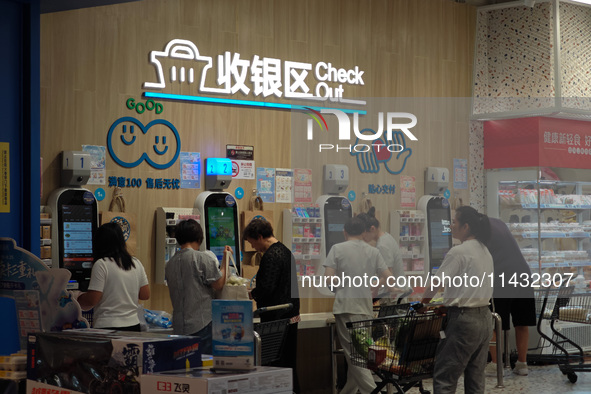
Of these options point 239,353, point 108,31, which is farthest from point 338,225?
point 239,353

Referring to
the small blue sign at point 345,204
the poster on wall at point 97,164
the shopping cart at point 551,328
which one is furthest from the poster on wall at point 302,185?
the shopping cart at point 551,328

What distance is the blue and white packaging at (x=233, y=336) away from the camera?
2.63 metres

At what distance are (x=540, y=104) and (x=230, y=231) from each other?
14.2 feet

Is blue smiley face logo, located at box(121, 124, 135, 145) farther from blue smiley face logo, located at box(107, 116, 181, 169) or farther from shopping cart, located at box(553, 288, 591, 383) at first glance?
shopping cart, located at box(553, 288, 591, 383)

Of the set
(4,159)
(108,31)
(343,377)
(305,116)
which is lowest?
(343,377)

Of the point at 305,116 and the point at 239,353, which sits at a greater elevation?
the point at 305,116

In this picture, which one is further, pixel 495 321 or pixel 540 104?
pixel 540 104

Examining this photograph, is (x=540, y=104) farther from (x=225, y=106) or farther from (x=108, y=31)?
(x=108, y=31)

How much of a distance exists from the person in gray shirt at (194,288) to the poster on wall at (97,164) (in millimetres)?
1645

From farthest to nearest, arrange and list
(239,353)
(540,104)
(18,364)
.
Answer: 1. (540,104)
2. (18,364)
3. (239,353)

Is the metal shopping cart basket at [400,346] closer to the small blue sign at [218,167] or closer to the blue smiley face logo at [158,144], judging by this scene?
the small blue sign at [218,167]

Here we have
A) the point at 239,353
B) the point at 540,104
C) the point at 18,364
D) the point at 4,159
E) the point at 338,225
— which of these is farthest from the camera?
the point at 540,104

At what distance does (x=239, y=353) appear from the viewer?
8.66 ft

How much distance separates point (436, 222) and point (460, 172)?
0.76 meters
